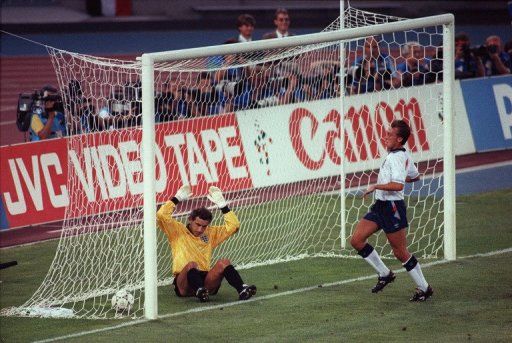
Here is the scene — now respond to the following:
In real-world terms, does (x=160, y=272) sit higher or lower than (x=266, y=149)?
lower

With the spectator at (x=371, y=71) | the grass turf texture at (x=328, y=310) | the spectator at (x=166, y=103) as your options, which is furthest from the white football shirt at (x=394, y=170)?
the spectator at (x=166, y=103)

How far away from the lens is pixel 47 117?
16.8 meters

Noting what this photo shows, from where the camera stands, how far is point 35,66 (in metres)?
32.2

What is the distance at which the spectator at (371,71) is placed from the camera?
16.2 meters

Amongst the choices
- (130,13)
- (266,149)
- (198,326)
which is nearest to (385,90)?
(266,149)

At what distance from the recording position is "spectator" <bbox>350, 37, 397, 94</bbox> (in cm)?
1622

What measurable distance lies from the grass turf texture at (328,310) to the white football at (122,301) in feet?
0.82

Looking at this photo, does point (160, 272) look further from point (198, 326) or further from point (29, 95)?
point (29, 95)

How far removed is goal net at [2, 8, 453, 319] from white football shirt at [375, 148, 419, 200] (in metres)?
1.67

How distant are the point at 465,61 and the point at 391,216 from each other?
35.1 feet

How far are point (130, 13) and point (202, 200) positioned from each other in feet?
75.8

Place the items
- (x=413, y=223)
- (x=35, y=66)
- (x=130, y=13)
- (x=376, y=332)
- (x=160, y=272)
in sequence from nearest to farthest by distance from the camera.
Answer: (x=376, y=332), (x=160, y=272), (x=413, y=223), (x=35, y=66), (x=130, y=13)

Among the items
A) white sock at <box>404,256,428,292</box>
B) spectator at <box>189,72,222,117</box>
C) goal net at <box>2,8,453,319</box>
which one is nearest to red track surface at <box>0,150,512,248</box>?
goal net at <box>2,8,453,319</box>

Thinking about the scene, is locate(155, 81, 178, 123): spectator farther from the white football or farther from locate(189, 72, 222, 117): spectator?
the white football
